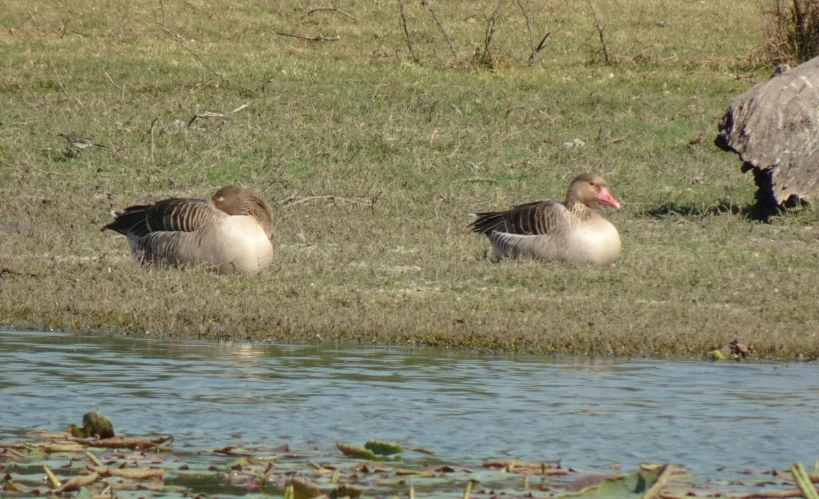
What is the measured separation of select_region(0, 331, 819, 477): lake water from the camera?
6367 mm

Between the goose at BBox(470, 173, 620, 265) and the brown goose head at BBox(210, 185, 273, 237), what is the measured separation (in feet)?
7.18

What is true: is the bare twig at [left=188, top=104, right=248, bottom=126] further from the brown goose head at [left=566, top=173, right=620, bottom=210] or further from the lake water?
the lake water

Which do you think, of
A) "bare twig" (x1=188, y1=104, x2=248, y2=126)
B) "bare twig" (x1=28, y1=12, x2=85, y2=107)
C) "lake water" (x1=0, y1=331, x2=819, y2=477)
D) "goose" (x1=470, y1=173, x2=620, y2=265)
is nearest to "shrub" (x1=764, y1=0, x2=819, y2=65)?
"bare twig" (x1=188, y1=104, x2=248, y2=126)

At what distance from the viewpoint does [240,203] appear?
11.4 metres

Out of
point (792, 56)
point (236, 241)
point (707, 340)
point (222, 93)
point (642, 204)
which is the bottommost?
point (707, 340)

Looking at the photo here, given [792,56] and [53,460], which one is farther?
[792,56]

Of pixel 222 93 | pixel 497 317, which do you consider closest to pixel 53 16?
pixel 222 93

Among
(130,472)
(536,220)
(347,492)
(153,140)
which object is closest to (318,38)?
(153,140)

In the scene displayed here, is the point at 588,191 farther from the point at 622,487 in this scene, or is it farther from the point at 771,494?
the point at 622,487

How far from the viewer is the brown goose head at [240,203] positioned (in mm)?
11398

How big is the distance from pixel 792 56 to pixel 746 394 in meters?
15.9

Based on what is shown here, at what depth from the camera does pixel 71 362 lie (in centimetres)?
841

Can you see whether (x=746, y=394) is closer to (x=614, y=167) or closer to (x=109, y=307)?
(x=109, y=307)

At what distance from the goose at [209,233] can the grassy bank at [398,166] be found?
0.28 metres
